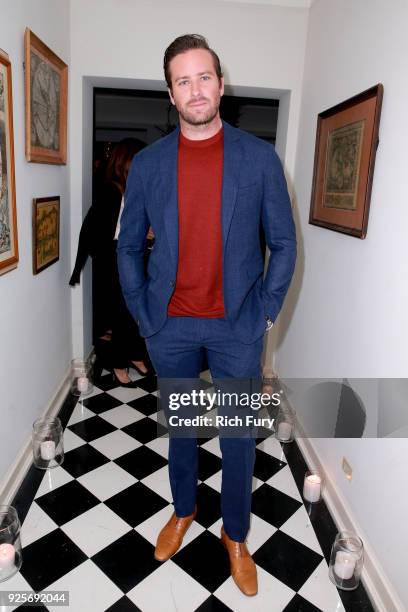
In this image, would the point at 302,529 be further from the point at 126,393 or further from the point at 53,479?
the point at 126,393

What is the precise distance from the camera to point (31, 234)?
A: 89.7 inches

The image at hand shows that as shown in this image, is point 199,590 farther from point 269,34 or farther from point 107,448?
point 269,34

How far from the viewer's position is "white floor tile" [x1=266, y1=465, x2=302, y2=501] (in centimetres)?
221

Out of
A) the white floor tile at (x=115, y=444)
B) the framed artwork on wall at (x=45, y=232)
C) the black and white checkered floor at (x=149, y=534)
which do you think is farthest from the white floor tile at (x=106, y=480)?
the framed artwork on wall at (x=45, y=232)

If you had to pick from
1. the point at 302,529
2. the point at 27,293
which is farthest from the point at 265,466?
the point at 27,293

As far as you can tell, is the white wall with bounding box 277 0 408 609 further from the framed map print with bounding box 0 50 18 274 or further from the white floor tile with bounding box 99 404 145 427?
the framed map print with bounding box 0 50 18 274

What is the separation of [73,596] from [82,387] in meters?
1.58

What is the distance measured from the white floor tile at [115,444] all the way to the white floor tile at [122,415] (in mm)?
116

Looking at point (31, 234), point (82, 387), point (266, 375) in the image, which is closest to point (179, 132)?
point (31, 234)

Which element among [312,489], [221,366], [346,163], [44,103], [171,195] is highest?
[44,103]

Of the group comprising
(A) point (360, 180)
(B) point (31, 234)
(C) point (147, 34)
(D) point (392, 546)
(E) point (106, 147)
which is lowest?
(D) point (392, 546)

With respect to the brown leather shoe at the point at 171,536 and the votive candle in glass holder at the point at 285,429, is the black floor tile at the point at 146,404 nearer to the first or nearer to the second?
the votive candle in glass holder at the point at 285,429

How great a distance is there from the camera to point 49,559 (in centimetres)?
175

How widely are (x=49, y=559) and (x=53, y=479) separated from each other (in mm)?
504
